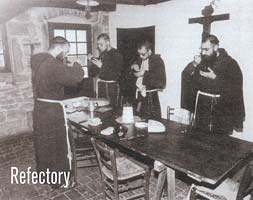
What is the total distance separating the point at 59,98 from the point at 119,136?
1.02 meters

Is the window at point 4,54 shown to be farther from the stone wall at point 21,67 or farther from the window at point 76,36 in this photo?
the window at point 76,36

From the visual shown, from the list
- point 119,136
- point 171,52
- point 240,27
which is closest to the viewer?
point 119,136

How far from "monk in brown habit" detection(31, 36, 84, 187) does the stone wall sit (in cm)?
160

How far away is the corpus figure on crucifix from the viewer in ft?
12.6

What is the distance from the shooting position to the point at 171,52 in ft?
17.6

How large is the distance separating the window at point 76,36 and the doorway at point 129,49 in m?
0.77

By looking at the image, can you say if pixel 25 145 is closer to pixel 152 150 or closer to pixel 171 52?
pixel 152 150

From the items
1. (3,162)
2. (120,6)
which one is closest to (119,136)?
(3,162)

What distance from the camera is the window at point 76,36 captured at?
532 centimetres

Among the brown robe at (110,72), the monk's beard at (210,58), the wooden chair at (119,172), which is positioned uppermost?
the monk's beard at (210,58)

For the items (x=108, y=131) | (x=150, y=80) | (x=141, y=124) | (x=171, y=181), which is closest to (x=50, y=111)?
(x=108, y=131)

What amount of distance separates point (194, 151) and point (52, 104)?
1848 millimetres

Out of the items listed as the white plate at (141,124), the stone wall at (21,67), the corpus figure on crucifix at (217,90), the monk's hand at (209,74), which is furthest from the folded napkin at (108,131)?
the stone wall at (21,67)

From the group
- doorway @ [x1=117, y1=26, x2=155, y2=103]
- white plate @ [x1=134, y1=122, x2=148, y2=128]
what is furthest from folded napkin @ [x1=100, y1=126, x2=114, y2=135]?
doorway @ [x1=117, y1=26, x2=155, y2=103]
